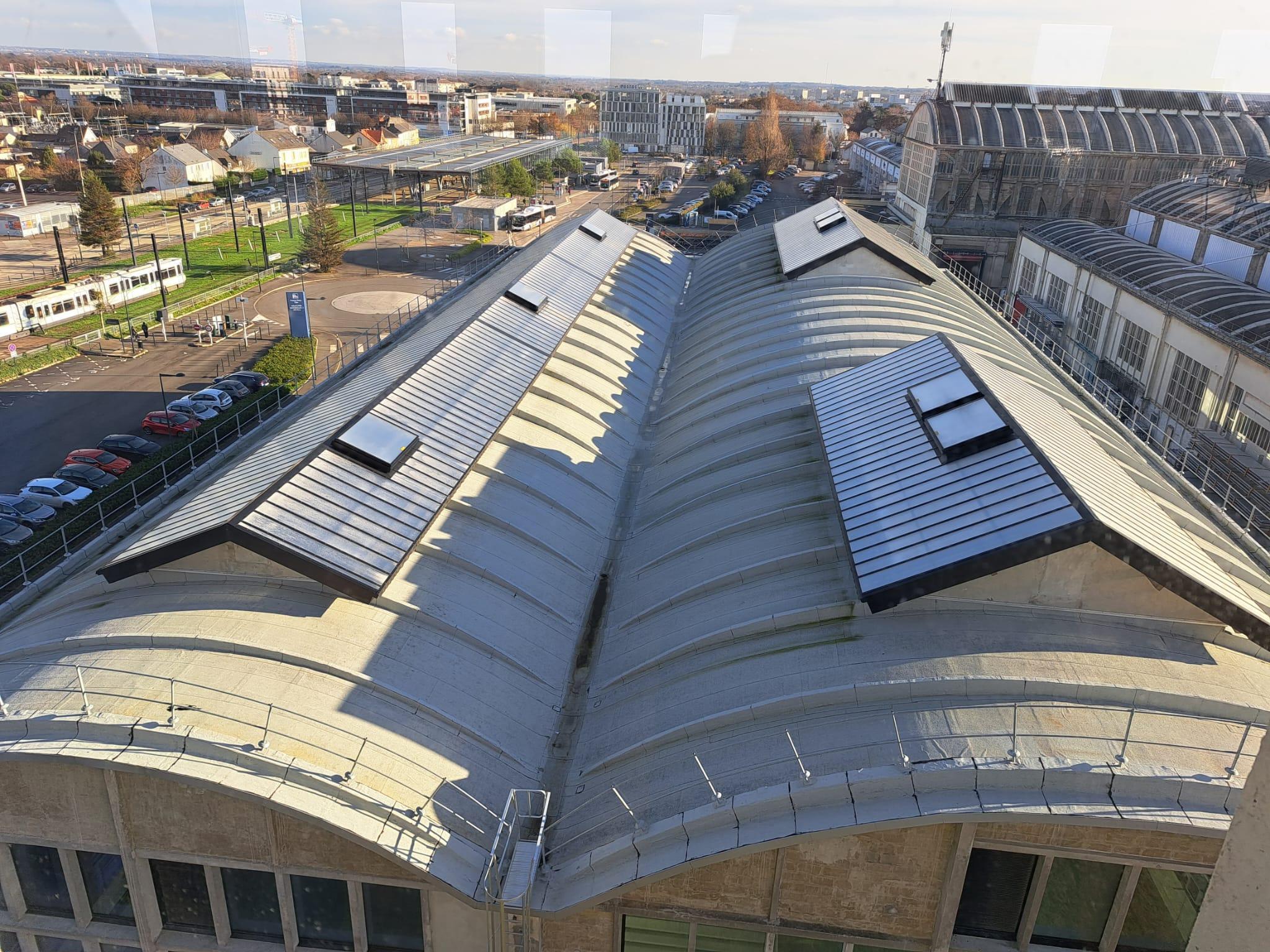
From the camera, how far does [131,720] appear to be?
9.75 metres

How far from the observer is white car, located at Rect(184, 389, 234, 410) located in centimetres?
3203

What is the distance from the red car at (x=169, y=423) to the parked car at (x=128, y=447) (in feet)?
5.52

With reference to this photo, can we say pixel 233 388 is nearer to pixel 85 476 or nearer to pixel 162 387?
pixel 162 387

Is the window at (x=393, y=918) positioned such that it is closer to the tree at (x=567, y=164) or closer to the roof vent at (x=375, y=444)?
the roof vent at (x=375, y=444)

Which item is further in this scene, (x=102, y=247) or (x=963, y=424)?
(x=102, y=247)

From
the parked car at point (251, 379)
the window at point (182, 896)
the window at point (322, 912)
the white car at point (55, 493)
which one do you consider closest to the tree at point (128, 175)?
the parked car at point (251, 379)

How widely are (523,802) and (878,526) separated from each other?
644cm

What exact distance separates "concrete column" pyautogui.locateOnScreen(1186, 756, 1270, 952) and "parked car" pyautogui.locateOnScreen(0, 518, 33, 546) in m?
26.3

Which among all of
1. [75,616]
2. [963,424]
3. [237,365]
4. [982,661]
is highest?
[963,424]

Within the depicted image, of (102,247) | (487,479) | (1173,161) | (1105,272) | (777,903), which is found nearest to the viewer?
(777,903)

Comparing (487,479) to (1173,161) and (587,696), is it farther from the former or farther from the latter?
(1173,161)

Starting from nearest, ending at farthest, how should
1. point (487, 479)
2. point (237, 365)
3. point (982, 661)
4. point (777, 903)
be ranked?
point (777, 903), point (982, 661), point (487, 479), point (237, 365)

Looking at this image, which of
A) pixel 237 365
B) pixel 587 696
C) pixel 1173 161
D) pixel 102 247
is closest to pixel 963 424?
pixel 587 696

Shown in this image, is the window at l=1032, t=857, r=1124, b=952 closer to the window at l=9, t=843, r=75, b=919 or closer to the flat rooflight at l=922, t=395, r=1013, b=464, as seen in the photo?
the flat rooflight at l=922, t=395, r=1013, b=464
